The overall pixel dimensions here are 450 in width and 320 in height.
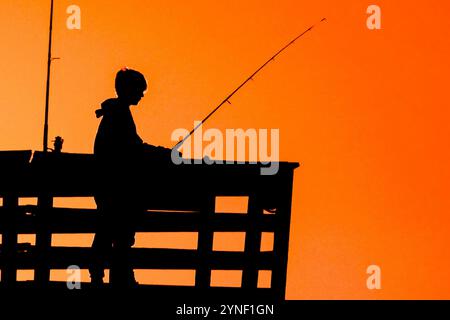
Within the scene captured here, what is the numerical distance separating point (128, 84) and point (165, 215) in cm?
99

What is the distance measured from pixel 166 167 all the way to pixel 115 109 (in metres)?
0.72

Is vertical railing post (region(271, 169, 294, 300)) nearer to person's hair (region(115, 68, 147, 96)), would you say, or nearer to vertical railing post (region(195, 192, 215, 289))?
vertical railing post (region(195, 192, 215, 289))

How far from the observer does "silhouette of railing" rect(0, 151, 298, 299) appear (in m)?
6.57

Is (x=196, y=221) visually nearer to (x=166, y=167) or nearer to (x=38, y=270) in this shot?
(x=166, y=167)

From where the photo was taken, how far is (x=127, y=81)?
288 inches

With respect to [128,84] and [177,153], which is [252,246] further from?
[128,84]

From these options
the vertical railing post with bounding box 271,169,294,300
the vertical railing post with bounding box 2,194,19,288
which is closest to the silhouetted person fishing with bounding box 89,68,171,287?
the vertical railing post with bounding box 2,194,19,288

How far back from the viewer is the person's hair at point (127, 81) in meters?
7.32

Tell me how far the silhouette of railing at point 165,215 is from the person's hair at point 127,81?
773mm

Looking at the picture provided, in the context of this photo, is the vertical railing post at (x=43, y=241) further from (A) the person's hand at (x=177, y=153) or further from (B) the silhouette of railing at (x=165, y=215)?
(A) the person's hand at (x=177, y=153)

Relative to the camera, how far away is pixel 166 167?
6793mm

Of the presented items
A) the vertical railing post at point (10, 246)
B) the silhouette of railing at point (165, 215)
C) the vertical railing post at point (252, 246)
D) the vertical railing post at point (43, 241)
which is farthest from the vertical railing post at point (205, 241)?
the vertical railing post at point (10, 246)

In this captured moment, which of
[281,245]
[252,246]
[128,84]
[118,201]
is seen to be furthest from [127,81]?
[281,245]
